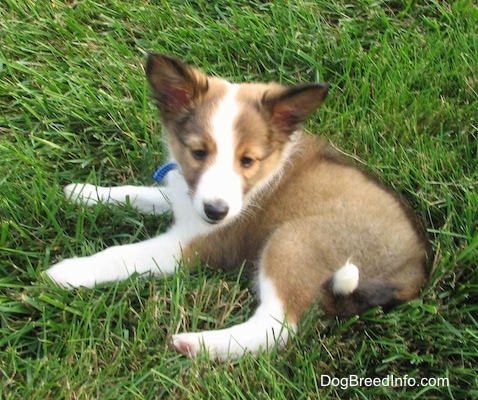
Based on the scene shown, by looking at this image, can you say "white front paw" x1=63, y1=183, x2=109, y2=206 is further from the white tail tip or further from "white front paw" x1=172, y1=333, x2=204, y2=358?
the white tail tip

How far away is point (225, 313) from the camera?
12.0 ft

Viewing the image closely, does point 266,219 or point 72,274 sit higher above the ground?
point 266,219

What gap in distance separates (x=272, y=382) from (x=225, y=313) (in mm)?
562

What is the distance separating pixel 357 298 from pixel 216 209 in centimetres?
85

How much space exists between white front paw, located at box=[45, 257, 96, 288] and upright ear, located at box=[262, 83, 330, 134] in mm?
1317

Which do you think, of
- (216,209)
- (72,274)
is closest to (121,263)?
(72,274)

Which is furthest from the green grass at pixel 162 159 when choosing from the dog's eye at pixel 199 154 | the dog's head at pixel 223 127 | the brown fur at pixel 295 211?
the dog's eye at pixel 199 154

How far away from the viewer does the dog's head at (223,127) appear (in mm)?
3479

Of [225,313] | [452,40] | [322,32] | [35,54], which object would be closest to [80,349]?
[225,313]

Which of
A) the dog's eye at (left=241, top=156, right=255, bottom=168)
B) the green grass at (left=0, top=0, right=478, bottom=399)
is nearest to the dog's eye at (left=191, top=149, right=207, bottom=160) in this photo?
the dog's eye at (left=241, top=156, right=255, bottom=168)

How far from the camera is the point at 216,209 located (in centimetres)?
342

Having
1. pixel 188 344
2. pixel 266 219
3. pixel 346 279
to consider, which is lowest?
pixel 188 344

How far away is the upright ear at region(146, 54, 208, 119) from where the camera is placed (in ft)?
11.6

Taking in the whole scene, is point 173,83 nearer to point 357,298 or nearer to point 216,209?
point 216,209
